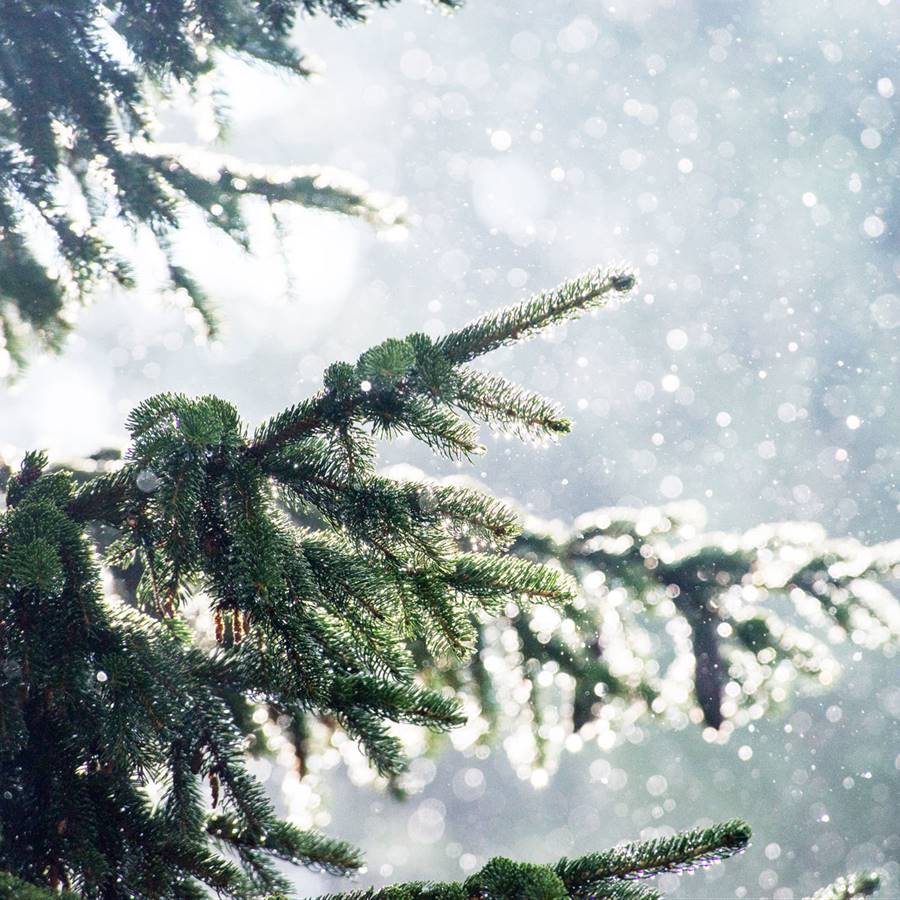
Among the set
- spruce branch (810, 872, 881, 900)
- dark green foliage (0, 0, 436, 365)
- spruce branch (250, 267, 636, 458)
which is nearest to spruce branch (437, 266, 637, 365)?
spruce branch (250, 267, 636, 458)

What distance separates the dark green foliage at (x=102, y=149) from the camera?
2.38m

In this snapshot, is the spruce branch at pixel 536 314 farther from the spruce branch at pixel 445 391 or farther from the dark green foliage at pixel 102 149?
the dark green foliage at pixel 102 149

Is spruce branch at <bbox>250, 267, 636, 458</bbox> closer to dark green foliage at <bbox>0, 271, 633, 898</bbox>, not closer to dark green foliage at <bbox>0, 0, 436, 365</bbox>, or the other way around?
dark green foliage at <bbox>0, 271, 633, 898</bbox>

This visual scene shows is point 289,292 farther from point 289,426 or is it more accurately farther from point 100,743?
point 100,743

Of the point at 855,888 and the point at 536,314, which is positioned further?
the point at 536,314

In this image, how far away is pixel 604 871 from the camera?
3.28 ft

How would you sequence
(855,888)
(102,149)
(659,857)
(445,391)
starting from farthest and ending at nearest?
(102,149) < (445,391) < (855,888) < (659,857)

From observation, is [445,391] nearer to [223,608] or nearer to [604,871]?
[223,608]

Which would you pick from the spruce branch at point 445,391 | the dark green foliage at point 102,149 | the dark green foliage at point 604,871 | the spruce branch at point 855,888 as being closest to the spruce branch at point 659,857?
the dark green foliage at point 604,871

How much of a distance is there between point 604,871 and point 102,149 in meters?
2.61

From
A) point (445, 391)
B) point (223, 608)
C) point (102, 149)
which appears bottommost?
point (223, 608)

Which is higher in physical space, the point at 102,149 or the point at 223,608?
the point at 102,149

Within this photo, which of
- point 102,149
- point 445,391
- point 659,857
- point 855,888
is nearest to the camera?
point 659,857

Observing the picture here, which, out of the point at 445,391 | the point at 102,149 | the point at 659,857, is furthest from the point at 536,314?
the point at 102,149
